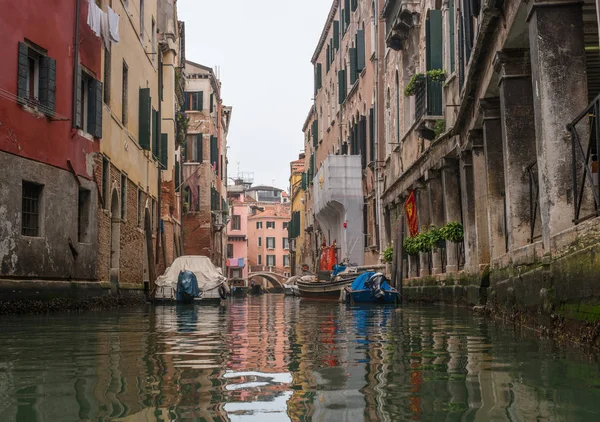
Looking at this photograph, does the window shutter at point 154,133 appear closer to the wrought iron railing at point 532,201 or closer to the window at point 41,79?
the window at point 41,79

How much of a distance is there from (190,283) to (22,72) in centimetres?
1035

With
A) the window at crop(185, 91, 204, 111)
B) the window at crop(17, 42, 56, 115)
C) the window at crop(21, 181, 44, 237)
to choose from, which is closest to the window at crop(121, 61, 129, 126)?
the window at crop(17, 42, 56, 115)

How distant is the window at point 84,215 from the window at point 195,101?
2808 centimetres

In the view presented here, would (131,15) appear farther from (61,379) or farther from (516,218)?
(61,379)

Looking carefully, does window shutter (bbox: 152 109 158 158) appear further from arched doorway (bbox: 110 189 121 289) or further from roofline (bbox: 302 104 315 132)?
roofline (bbox: 302 104 315 132)

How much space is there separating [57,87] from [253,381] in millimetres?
11507

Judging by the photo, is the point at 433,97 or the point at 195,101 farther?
the point at 195,101

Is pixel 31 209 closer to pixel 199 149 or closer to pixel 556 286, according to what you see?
pixel 556 286

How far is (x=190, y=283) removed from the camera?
22.2 m

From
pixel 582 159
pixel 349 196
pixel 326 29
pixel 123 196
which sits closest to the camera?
pixel 582 159

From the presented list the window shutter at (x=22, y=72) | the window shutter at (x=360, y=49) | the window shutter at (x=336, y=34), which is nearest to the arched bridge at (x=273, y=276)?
the window shutter at (x=336, y=34)

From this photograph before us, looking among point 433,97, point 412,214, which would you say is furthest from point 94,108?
point 412,214

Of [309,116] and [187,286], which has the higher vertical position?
[309,116]

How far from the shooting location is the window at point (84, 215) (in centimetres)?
1625
